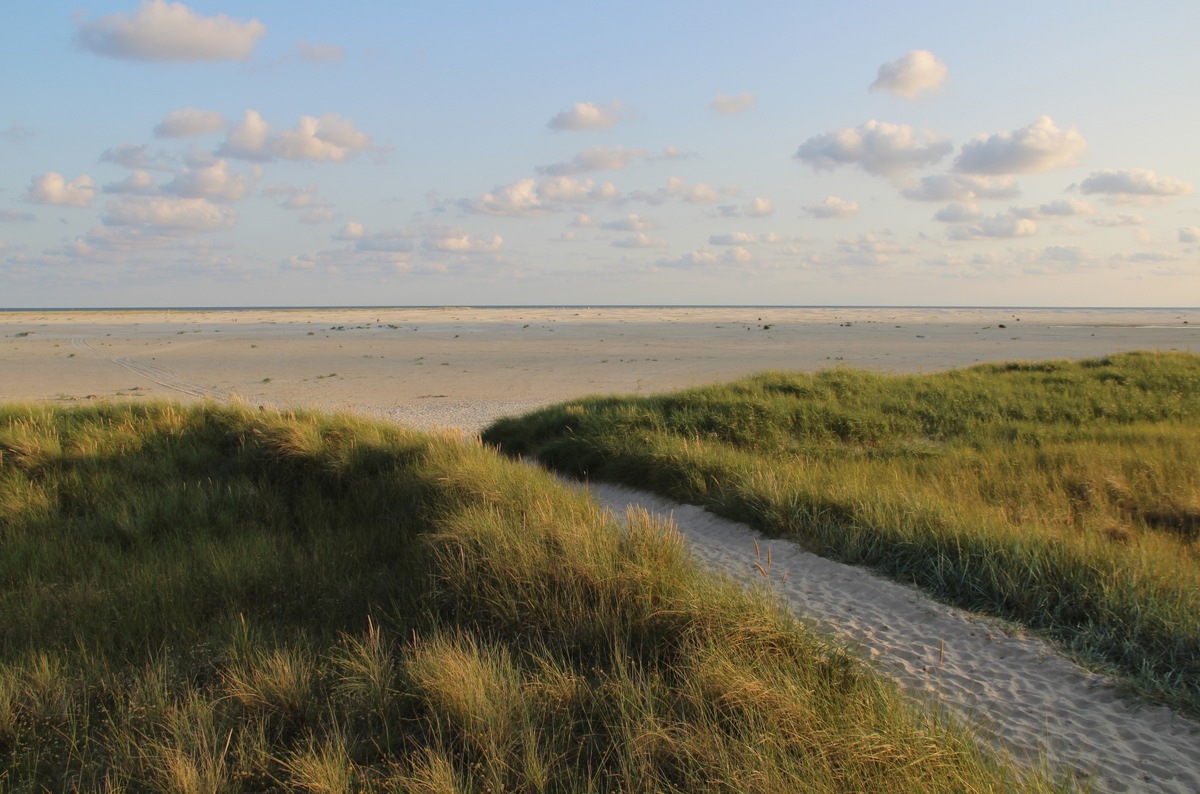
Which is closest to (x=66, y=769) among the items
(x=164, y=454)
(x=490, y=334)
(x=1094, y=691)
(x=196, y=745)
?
(x=196, y=745)

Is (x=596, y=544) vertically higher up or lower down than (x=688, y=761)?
higher up

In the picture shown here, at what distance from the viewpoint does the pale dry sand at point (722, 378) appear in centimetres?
401

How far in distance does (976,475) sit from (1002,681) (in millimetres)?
5526

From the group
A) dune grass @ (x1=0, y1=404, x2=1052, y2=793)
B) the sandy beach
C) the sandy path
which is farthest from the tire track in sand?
the sandy path

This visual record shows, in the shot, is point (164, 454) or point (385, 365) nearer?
point (164, 454)

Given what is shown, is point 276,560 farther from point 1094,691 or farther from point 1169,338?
point 1169,338

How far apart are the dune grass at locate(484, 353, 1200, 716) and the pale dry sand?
1.21 ft

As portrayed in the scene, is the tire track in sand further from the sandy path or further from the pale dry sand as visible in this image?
the sandy path

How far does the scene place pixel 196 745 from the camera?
3516mm

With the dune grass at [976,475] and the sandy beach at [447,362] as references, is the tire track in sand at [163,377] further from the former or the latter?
the dune grass at [976,475]

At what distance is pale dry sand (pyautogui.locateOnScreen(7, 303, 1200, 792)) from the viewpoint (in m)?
4.01

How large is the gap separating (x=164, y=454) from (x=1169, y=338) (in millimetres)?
54909

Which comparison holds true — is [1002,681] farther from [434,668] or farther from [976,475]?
[976,475]

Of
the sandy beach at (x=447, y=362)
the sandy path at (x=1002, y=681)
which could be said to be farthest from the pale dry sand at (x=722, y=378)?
the sandy beach at (x=447, y=362)
